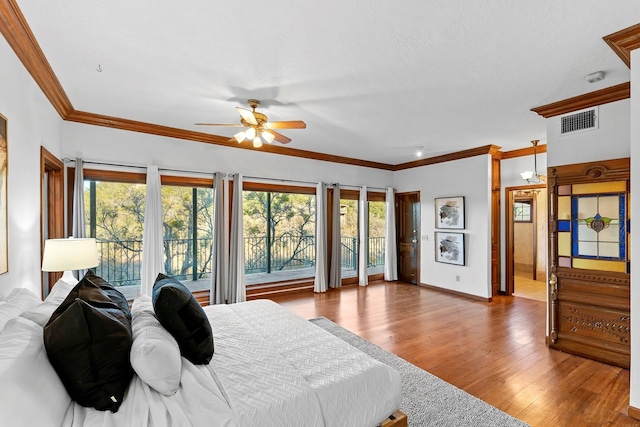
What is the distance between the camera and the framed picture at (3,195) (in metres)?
1.93

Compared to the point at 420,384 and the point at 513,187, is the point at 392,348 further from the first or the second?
the point at 513,187

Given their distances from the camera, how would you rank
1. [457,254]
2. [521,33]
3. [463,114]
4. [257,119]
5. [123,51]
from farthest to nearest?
[457,254] < [463,114] < [257,119] < [123,51] < [521,33]

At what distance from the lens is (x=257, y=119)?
336cm

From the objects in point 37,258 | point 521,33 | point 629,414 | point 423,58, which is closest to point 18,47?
point 37,258

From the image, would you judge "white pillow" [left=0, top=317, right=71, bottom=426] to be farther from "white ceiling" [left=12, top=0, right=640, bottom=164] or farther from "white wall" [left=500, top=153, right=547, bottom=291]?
"white wall" [left=500, top=153, right=547, bottom=291]

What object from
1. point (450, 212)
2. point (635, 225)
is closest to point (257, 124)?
point (635, 225)

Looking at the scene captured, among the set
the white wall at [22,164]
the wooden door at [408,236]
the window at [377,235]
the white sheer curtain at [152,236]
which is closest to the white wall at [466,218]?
the wooden door at [408,236]

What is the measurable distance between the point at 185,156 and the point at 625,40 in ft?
16.0

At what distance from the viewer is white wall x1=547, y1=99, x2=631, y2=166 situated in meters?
3.02

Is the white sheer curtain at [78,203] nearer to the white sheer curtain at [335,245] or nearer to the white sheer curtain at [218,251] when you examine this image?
the white sheer curtain at [218,251]

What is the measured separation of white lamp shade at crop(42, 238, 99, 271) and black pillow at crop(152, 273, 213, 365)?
142cm

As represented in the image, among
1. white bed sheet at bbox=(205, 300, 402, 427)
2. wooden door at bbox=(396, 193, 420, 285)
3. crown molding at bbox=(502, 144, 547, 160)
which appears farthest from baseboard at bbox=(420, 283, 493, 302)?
white bed sheet at bbox=(205, 300, 402, 427)

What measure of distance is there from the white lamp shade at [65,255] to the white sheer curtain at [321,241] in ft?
12.4

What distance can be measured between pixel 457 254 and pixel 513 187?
1.54 meters
